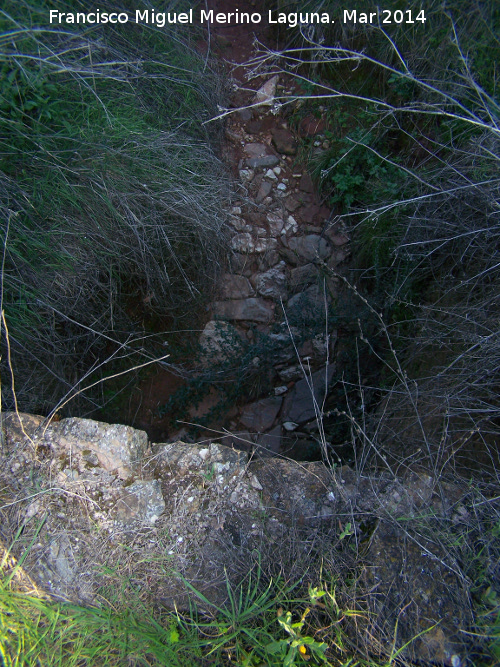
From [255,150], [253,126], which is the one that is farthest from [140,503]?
[253,126]

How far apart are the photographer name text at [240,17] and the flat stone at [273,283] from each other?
161 cm

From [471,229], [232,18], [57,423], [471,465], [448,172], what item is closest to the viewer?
[57,423]

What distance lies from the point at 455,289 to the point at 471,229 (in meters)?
0.31

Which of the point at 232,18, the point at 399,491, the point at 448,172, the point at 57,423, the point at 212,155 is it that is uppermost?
the point at 232,18

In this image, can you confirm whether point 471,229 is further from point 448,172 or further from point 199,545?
point 199,545

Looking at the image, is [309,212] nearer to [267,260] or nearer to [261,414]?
[267,260]

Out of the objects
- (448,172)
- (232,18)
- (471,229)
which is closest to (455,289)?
(471,229)

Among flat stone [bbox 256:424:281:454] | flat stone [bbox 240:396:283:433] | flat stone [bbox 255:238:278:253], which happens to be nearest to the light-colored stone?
flat stone [bbox 255:238:278:253]

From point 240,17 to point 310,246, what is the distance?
1994mm

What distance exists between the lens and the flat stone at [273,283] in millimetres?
2879

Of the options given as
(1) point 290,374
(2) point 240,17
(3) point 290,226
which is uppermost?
(2) point 240,17

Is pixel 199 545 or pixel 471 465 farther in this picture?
pixel 471 465

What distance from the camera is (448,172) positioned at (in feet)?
7.06

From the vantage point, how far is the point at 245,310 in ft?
9.38
